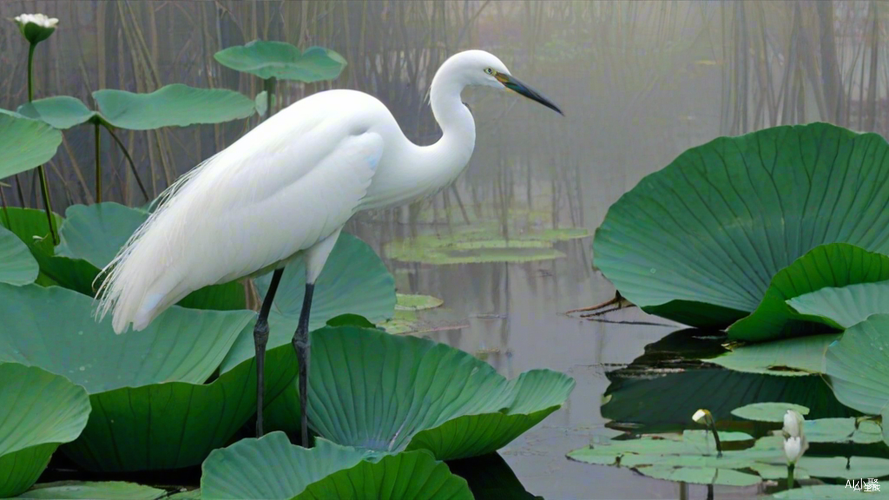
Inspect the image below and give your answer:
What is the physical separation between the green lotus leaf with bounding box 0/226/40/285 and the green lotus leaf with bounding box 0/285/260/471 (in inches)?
12.7

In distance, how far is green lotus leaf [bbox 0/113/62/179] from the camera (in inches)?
116

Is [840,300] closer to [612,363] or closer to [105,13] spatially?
[612,363]

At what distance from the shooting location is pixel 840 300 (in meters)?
2.70

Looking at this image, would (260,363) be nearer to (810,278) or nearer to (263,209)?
(263,209)

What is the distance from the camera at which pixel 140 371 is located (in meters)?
2.35

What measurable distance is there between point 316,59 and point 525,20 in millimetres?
1584

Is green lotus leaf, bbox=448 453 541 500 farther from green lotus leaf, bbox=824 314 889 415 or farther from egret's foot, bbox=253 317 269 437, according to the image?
green lotus leaf, bbox=824 314 889 415

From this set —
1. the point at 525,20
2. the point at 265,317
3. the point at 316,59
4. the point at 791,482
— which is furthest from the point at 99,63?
the point at 791,482

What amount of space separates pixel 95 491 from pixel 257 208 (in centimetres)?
68

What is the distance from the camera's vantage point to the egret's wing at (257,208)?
2264mm

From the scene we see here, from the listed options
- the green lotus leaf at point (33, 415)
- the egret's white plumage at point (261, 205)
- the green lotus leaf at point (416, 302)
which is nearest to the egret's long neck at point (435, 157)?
the egret's white plumage at point (261, 205)

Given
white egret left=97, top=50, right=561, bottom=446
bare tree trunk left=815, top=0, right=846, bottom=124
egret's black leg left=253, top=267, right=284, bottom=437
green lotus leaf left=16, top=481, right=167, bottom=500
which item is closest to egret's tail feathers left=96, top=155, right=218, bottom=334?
white egret left=97, top=50, right=561, bottom=446

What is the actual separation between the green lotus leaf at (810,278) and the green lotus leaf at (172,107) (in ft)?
6.11

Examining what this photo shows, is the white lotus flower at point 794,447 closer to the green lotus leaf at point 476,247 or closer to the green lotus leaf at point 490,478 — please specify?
the green lotus leaf at point 490,478
